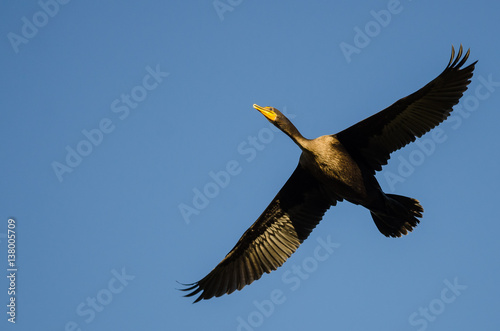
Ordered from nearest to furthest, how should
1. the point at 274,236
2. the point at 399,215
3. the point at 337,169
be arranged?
the point at 337,169 → the point at 399,215 → the point at 274,236

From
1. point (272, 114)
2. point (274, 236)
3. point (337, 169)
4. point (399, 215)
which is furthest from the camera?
point (274, 236)

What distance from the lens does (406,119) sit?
34.9 ft

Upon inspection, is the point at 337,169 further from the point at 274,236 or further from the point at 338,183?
the point at 274,236

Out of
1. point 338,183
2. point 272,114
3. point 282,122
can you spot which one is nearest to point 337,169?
point 338,183

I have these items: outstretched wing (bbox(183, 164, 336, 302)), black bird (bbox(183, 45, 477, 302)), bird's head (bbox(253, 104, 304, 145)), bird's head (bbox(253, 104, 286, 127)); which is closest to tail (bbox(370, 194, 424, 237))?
black bird (bbox(183, 45, 477, 302))

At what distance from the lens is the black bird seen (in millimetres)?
10430

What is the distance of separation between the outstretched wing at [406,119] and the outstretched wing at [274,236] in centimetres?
108

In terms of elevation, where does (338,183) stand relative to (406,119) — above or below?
below

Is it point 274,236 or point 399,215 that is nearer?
point 399,215

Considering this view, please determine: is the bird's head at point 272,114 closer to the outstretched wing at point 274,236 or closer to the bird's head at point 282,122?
the bird's head at point 282,122

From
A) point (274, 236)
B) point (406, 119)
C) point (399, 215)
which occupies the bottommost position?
point (274, 236)

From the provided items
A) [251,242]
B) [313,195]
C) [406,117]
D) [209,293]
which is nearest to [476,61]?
[406,117]

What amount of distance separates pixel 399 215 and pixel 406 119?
1.53 meters

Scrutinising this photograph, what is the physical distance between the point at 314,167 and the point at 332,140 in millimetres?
492
